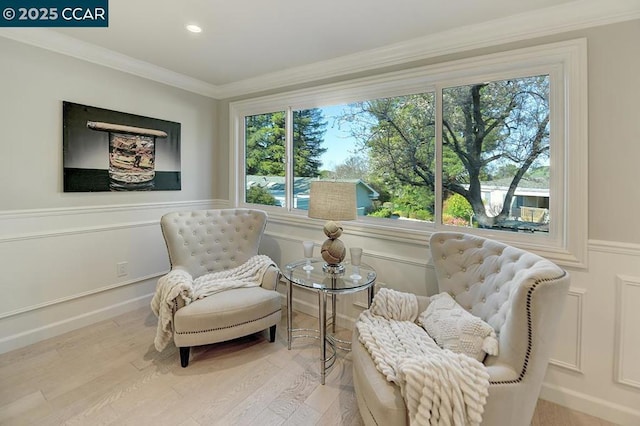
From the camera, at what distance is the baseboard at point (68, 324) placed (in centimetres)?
224

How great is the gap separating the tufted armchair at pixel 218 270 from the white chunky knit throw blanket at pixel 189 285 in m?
0.04

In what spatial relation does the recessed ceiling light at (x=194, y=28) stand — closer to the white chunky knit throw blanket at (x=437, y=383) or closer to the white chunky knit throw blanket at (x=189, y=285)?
the white chunky knit throw blanket at (x=189, y=285)

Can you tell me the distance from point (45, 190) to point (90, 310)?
108 centimetres

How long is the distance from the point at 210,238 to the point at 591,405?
286 cm

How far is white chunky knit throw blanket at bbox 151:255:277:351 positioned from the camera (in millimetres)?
2053

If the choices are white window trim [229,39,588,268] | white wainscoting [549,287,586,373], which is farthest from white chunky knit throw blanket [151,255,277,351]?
white wainscoting [549,287,586,373]

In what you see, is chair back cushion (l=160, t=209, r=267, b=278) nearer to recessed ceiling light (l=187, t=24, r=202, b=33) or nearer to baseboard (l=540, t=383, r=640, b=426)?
recessed ceiling light (l=187, t=24, r=202, b=33)

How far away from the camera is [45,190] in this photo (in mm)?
2357

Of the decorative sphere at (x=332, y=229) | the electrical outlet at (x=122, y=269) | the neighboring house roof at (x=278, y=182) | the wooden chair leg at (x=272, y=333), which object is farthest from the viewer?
the neighboring house roof at (x=278, y=182)

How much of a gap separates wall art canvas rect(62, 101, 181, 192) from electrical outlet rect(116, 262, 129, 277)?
70 centimetres

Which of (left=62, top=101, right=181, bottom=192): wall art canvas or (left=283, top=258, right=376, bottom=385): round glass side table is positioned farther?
(left=62, top=101, right=181, bottom=192): wall art canvas

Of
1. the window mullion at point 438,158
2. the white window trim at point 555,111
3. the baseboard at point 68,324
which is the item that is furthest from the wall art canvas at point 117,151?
the window mullion at point 438,158

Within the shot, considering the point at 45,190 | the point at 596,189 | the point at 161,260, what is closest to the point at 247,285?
the point at 161,260

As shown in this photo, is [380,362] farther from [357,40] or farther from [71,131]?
[71,131]
